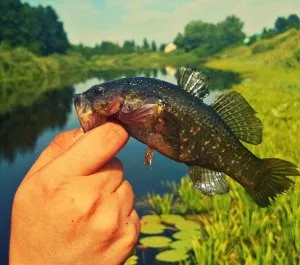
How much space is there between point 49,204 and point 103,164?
0.26m

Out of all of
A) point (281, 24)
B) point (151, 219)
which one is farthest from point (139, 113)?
point (281, 24)

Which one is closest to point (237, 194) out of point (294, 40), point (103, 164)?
point (103, 164)

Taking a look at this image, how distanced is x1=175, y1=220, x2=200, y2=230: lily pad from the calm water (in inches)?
48.8

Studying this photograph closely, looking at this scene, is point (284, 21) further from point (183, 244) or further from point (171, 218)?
point (183, 244)

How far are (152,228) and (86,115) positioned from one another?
20.8 feet

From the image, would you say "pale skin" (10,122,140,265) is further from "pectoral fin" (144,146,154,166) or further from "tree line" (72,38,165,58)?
"tree line" (72,38,165,58)

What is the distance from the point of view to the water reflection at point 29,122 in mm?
17250

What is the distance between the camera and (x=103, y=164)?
73.4 inches

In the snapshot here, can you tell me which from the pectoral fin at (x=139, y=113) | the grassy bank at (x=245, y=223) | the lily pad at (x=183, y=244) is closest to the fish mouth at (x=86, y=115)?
the pectoral fin at (x=139, y=113)

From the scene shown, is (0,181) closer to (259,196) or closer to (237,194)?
(237,194)

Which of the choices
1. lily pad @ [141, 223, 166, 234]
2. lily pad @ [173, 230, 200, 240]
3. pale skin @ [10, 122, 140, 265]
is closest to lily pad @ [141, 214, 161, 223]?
lily pad @ [141, 223, 166, 234]

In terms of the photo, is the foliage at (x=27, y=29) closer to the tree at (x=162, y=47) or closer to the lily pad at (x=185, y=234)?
the tree at (x=162, y=47)

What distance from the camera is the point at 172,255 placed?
6.96 metres

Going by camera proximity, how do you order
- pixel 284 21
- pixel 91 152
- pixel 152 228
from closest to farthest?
pixel 91 152
pixel 152 228
pixel 284 21
